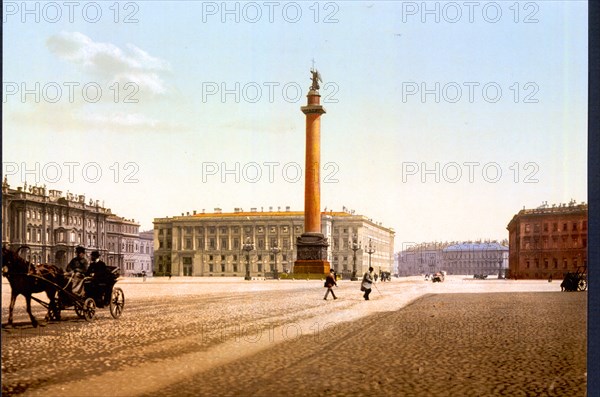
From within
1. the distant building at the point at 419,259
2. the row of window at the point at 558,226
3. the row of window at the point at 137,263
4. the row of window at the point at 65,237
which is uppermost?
the row of window at the point at 558,226

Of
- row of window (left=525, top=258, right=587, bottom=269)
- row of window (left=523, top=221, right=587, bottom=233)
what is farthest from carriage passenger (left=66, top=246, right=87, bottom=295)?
row of window (left=525, top=258, right=587, bottom=269)

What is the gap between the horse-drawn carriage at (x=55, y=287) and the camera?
11633 mm

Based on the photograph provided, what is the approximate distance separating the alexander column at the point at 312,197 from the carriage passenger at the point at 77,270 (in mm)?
36411

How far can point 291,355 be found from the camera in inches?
394

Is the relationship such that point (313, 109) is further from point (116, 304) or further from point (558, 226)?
point (558, 226)

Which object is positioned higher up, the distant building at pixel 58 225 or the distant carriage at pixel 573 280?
the distant building at pixel 58 225

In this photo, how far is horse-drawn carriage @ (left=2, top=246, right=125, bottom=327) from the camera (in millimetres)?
11633

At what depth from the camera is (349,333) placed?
13.2 metres

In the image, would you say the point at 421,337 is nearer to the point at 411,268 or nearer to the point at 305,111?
the point at 305,111

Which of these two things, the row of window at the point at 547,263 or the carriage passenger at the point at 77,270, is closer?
the carriage passenger at the point at 77,270

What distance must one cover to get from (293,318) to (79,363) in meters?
8.20

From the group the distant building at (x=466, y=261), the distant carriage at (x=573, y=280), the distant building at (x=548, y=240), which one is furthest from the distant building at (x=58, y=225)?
the distant building at (x=466, y=261)

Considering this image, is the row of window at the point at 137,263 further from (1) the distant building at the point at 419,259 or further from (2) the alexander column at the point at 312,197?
(1) the distant building at the point at 419,259

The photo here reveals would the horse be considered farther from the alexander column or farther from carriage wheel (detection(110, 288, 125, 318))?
the alexander column
